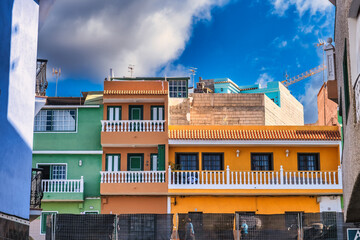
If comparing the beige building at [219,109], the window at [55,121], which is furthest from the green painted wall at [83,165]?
the beige building at [219,109]

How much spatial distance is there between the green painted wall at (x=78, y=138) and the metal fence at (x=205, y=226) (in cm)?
1196

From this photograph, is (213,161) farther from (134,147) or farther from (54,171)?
(54,171)

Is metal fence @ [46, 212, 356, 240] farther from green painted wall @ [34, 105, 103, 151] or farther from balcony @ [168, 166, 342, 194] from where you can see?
green painted wall @ [34, 105, 103, 151]

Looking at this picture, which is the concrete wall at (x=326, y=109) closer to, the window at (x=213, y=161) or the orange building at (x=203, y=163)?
the orange building at (x=203, y=163)

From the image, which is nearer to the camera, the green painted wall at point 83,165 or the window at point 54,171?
the green painted wall at point 83,165

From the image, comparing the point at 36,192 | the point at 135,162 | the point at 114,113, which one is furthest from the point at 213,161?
the point at 36,192

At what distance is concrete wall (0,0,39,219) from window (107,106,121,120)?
18.1 m

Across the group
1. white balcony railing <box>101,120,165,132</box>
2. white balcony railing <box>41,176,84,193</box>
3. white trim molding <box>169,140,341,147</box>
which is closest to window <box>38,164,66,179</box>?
white balcony railing <box>41,176,84,193</box>

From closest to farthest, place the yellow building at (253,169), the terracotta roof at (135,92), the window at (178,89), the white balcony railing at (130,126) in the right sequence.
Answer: the yellow building at (253,169) < the white balcony railing at (130,126) < the terracotta roof at (135,92) < the window at (178,89)

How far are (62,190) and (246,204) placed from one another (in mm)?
9359

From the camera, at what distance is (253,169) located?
34.4 m

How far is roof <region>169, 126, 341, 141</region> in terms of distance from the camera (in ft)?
110

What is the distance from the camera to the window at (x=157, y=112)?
113 ft

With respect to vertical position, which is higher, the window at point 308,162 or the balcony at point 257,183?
the window at point 308,162
